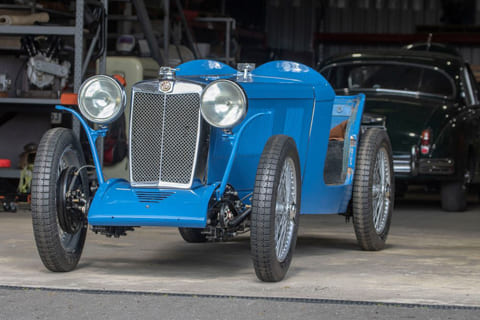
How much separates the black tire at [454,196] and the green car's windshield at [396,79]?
3.31 feet

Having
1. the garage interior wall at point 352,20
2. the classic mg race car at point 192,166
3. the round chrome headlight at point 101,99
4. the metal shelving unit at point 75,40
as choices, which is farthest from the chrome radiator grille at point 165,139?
the garage interior wall at point 352,20

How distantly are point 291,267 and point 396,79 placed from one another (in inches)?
208

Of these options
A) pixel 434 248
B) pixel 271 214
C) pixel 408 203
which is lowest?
pixel 408 203

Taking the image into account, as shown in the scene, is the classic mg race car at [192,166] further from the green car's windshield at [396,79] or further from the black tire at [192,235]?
the green car's windshield at [396,79]

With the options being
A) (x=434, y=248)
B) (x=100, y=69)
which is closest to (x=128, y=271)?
(x=434, y=248)

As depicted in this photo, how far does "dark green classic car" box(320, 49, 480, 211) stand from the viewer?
9.98m

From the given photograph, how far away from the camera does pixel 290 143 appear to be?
5.20 metres

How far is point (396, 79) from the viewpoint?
34.7 feet

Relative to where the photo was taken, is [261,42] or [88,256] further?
[261,42]

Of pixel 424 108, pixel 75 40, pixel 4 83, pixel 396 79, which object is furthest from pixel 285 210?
pixel 396 79

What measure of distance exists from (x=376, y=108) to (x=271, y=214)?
17.7 ft

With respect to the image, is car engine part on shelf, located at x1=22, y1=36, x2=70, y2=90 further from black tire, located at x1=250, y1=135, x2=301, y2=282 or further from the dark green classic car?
black tire, located at x1=250, y1=135, x2=301, y2=282

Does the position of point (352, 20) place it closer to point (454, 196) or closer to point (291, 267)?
point (454, 196)

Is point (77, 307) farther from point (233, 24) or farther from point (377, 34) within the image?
point (377, 34)
